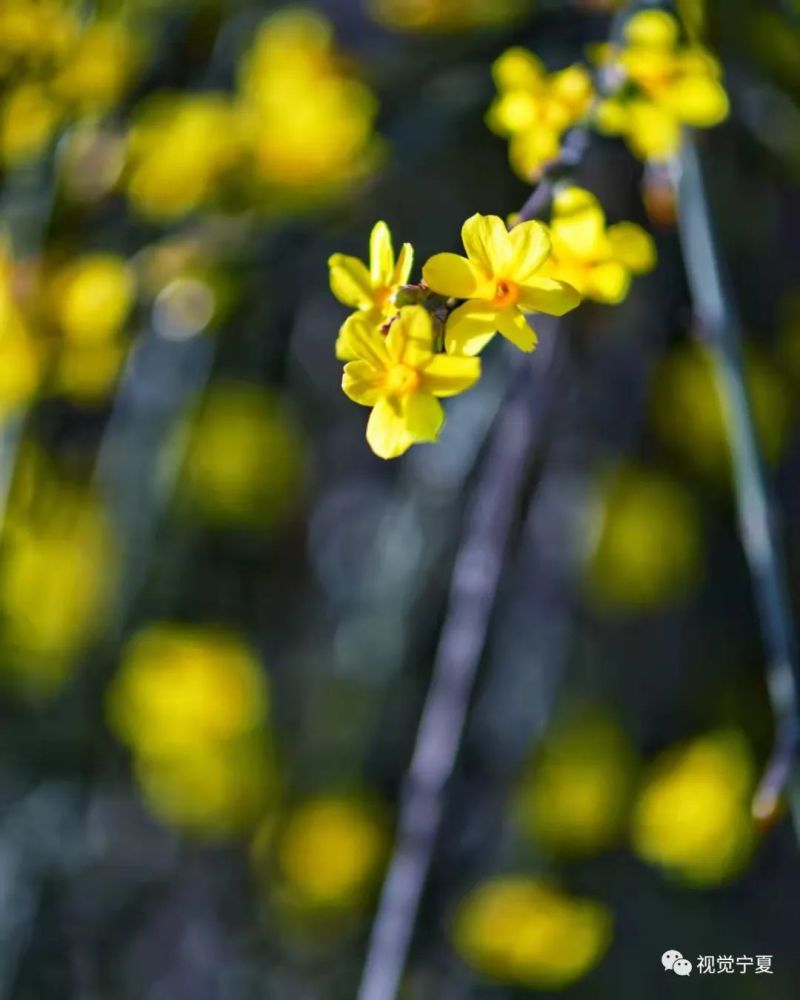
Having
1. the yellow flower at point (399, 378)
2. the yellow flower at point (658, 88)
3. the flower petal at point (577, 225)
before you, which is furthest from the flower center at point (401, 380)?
the yellow flower at point (658, 88)

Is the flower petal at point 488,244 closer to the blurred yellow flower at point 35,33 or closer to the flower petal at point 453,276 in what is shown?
the flower petal at point 453,276

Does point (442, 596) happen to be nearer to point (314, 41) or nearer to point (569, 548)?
point (569, 548)

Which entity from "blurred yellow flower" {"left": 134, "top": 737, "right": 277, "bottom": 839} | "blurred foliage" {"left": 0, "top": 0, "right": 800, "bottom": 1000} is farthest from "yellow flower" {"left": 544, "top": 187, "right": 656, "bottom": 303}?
"blurred yellow flower" {"left": 134, "top": 737, "right": 277, "bottom": 839}

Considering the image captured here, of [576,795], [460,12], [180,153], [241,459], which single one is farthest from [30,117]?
[576,795]

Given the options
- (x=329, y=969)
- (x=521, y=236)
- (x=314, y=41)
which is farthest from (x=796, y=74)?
(x=329, y=969)

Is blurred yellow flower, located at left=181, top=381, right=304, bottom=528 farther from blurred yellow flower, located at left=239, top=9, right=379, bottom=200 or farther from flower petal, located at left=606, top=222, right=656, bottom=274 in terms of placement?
flower petal, located at left=606, top=222, right=656, bottom=274
